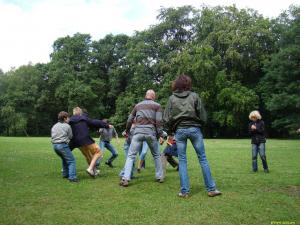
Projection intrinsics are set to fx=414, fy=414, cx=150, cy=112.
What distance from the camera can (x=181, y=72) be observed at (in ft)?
179

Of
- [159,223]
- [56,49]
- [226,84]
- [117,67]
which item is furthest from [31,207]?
[56,49]

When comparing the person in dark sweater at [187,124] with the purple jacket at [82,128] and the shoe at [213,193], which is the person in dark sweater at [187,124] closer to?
the shoe at [213,193]

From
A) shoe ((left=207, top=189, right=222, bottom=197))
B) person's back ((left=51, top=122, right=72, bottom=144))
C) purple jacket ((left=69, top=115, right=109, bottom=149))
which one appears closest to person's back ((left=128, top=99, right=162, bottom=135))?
purple jacket ((left=69, top=115, right=109, bottom=149))

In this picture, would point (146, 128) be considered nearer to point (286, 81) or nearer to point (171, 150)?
point (171, 150)

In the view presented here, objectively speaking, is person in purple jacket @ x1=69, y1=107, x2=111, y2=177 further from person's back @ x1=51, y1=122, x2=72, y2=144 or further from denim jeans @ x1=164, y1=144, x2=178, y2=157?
denim jeans @ x1=164, y1=144, x2=178, y2=157

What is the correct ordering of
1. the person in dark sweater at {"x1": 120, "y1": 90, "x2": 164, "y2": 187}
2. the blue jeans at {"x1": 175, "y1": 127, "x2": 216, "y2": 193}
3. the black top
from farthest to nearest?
1. the black top
2. the person in dark sweater at {"x1": 120, "y1": 90, "x2": 164, "y2": 187}
3. the blue jeans at {"x1": 175, "y1": 127, "x2": 216, "y2": 193}

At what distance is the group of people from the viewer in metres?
8.64

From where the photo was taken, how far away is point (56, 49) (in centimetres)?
7344

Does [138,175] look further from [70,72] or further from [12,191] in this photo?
[70,72]

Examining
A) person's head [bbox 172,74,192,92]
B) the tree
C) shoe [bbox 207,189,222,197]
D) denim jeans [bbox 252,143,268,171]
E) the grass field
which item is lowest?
the grass field

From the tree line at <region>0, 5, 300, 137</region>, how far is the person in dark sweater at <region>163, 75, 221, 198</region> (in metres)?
42.3

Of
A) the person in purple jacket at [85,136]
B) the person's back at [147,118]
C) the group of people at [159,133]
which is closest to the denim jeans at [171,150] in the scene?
the group of people at [159,133]

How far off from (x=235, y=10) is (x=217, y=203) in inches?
2054

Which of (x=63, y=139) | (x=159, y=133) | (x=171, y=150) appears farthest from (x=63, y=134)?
(x=171, y=150)
